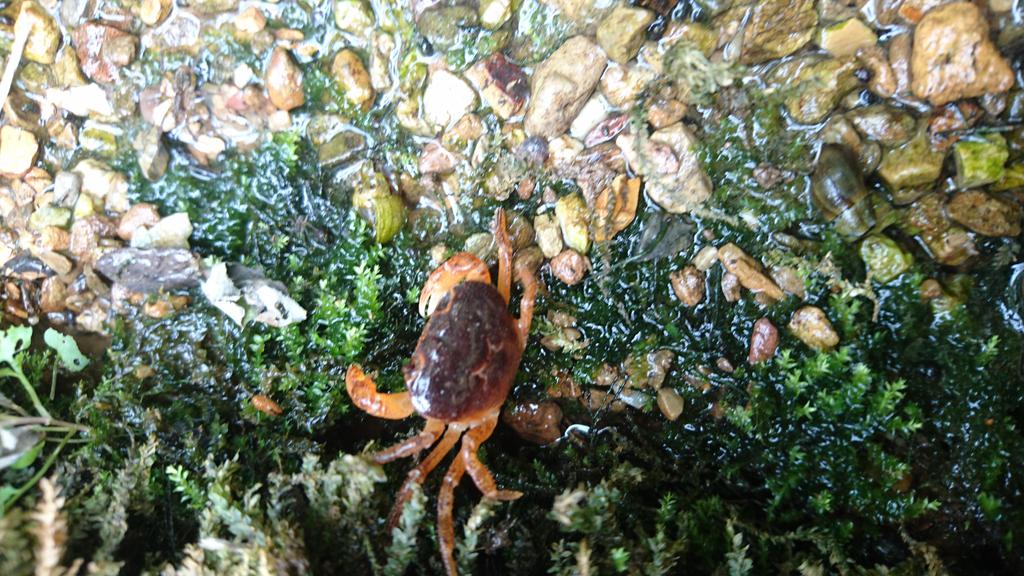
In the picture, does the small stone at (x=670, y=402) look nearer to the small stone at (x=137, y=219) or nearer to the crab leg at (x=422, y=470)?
the crab leg at (x=422, y=470)

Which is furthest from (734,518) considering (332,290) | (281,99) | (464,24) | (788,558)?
(281,99)

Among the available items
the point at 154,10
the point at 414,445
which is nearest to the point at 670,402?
the point at 414,445

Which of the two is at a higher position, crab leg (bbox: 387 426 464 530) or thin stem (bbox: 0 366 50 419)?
thin stem (bbox: 0 366 50 419)

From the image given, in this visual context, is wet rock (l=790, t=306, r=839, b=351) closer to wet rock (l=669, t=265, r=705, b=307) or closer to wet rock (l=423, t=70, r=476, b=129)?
wet rock (l=669, t=265, r=705, b=307)

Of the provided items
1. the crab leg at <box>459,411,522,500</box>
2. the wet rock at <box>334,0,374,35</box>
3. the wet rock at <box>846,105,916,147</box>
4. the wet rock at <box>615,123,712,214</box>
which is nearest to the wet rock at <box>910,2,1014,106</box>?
the wet rock at <box>846,105,916,147</box>

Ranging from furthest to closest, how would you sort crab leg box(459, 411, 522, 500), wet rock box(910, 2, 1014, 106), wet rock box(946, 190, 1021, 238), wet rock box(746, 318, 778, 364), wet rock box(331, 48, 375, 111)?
wet rock box(331, 48, 375, 111)
wet rock box(746, 318, 778, 364)
crab leg box(459, 411, 522, 500)
wet rock box(946, 190, 1021, 238)
wet rock box(910, 2, 1014, 106)

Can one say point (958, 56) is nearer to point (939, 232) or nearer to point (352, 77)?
point (939, 232)

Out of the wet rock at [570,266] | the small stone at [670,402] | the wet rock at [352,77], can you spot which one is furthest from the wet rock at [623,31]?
the small stone at [670,402]
